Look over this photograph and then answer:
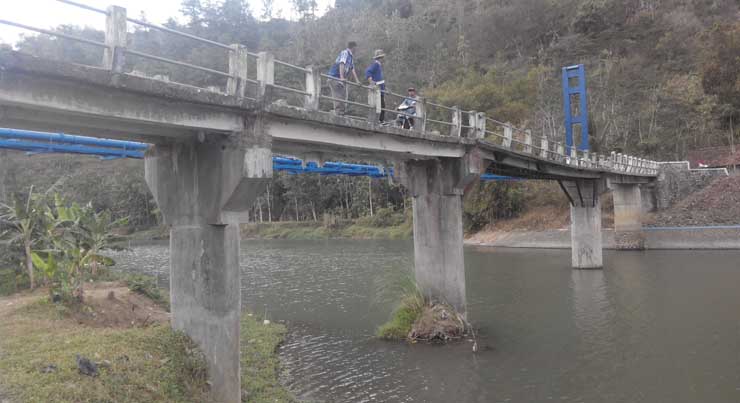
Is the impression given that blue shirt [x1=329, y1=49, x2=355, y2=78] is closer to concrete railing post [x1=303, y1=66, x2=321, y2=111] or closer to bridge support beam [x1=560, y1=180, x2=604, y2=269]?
concrete railing post [x1=303, y1=66, x2=321, y2=111]

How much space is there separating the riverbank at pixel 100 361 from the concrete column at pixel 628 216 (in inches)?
1312

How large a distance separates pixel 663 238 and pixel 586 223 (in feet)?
39.2

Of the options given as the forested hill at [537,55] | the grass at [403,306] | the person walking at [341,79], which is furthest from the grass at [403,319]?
the forested hill at [537,55]

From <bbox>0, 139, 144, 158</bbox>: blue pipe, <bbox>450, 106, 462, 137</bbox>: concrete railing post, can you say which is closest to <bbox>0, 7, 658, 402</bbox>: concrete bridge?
<bbox>450, 106, 462, 137</bbox>: concrete railing post

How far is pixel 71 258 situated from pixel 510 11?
8114 centimetres

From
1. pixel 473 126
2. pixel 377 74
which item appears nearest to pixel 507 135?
pixel 473 126

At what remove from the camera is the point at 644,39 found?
69.5 metres

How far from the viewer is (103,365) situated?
323 inches

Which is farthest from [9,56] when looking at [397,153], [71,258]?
[397,153]

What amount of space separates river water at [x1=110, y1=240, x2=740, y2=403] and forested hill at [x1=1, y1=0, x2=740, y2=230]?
85.5 feet

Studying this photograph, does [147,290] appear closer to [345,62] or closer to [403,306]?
[403,306]

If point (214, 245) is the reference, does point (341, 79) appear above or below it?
above

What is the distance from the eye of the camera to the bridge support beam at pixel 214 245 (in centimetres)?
899

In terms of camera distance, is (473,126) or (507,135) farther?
(507,135)
